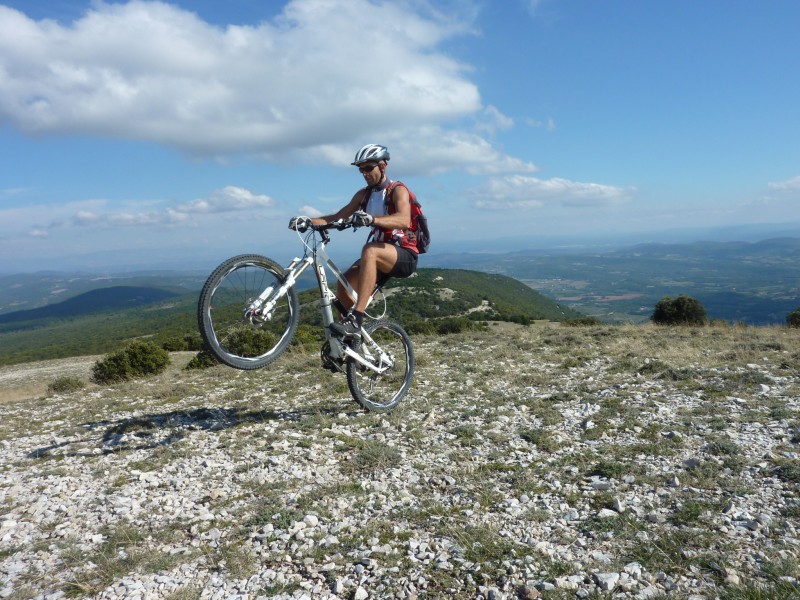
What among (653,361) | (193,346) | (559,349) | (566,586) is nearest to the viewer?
(566,586)

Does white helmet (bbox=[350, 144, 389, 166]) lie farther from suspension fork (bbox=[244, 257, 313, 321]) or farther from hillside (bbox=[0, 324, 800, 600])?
hillside (bbox=[0, 324, 800, 600])

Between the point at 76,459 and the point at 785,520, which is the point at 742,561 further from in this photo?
the point at 76,459

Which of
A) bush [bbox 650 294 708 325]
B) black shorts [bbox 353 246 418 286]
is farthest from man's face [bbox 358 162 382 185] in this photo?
bush [bbox 650 294 708 325]

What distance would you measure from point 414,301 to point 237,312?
67.3 meters

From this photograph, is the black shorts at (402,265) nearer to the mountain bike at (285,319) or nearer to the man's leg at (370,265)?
the man's leg at (370,265)

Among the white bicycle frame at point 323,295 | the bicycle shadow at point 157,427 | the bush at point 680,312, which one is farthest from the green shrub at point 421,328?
the bush at point 680,312

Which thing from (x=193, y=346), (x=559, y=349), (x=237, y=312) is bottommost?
(x=193, y=346)

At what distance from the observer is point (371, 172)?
23.8 feet

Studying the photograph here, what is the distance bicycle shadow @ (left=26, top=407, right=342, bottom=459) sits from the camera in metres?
7.13

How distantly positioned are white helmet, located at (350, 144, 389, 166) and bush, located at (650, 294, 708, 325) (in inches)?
1002

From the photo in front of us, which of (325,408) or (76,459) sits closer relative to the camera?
(76,459)

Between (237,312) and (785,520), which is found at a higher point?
(237,312)

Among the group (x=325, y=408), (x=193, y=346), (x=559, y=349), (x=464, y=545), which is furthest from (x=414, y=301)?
(x=464, y=545)

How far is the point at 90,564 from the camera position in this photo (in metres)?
3.89
